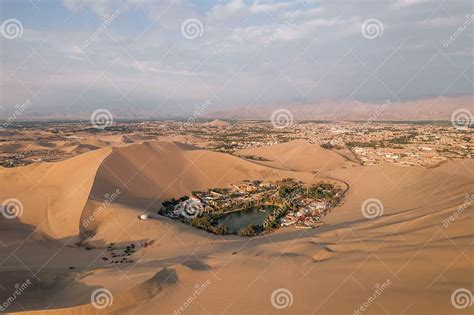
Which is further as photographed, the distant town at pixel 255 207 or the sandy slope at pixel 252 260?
the distant town at pixel 255 207

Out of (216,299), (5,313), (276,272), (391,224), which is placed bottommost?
(5,313)

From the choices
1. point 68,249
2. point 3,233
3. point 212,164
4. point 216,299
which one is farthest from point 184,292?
point 212,164

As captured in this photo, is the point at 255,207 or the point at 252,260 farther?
the point at 255,207

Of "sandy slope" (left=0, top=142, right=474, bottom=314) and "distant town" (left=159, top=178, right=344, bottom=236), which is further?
"distant town" (left=159, top=178, right=344, bottom=236)

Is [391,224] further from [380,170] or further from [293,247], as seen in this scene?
[380,170]

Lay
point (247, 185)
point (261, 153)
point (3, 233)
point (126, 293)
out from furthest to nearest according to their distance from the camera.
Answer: point (261, 153) → point (247, 185) → point (3, 233) → point (126, 293)

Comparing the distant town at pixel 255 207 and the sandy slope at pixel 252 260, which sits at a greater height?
the distant town at pixel 255 207

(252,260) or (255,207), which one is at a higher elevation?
(255,207)

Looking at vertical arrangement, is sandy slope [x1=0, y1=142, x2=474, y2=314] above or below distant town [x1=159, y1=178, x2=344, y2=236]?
below
